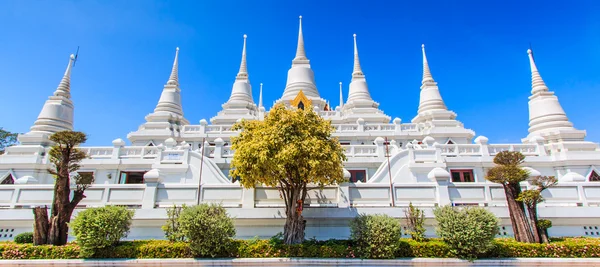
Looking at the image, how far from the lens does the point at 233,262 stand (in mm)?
10570

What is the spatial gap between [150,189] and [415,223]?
10409mm

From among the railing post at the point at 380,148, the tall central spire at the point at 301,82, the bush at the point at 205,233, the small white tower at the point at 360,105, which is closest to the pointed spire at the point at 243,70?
the tall central spire at the point at 301,82

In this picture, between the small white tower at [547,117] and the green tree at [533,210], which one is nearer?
the green tree at [533,210]

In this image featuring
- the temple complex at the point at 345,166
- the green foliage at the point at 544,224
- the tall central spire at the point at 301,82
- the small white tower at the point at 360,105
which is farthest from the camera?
the tall central spire at the point at 301,82

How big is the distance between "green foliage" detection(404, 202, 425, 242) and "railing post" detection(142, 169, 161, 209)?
9920mm

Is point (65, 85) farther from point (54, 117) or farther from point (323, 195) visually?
point (323, 195)

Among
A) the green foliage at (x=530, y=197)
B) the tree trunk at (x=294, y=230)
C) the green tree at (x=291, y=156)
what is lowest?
the tree trunk at (x=294, y=230)

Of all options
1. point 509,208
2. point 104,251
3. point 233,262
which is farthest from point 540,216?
point 104,251

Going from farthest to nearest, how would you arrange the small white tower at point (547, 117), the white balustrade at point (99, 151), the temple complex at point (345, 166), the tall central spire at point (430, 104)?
the tall central spire at point (430, 104)
the small white tower at point (547, 117)
the white balustrade at point (99, 151)
the temple complex at point (345, 166)

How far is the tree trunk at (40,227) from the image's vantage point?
1140cm

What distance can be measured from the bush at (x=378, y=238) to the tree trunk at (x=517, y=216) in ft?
14.7

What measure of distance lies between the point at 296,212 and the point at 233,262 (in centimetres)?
264

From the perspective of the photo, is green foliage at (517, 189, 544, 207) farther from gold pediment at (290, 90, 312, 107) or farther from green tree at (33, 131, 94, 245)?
gold pediment at (290, 90, 312, 107)

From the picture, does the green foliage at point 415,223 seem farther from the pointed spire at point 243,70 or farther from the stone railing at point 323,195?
the pointed spire at point 243,70
